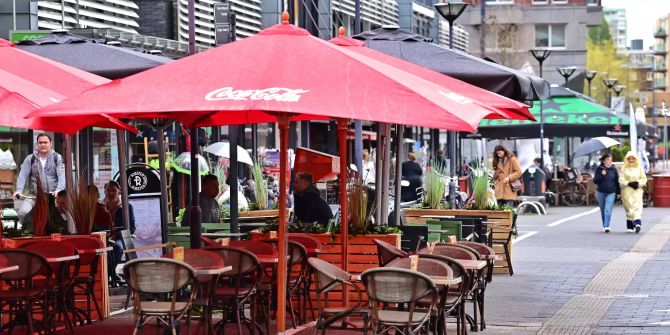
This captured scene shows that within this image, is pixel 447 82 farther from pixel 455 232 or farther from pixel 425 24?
pixel 425 24

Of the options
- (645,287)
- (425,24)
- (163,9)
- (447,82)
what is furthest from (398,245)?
(425,24)

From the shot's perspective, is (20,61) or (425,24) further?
(425,24)

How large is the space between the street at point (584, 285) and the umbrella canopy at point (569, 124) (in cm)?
951

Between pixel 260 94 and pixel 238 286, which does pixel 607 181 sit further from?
pixel 260 94

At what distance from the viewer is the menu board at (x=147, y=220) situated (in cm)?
1655

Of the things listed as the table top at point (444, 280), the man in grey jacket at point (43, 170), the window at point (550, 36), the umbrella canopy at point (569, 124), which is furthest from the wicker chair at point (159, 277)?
the window at point (550, 36)

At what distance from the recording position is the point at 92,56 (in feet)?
47.3

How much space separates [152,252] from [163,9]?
37.6 ft

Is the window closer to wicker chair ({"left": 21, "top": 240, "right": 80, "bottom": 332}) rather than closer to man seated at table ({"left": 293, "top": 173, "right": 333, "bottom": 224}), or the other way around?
man seated at table ({"left": 293, "top": 173, "right": 333, "bottom": 224})

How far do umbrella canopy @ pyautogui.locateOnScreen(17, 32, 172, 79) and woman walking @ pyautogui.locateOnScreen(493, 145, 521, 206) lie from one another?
580 inches

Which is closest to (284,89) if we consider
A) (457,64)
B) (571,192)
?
(457,64)

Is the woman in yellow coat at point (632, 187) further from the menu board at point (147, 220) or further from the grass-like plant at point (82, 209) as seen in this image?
the grass-like plant at point (82, 209)

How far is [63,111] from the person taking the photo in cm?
884

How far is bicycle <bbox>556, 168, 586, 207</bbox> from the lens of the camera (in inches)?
1694
